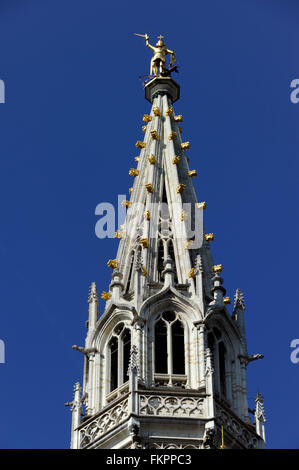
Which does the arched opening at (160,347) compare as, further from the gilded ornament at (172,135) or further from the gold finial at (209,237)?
the gilded ornament at (172,135)

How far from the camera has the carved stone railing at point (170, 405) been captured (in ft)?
202

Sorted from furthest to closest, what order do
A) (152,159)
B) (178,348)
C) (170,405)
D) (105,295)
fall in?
(152,159)
(105,295)
(178,348)
(170,405)

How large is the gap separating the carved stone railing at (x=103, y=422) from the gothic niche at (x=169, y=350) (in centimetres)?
209

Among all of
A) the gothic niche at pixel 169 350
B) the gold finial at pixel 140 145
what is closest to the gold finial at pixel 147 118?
the gold finial at pixel 140 145

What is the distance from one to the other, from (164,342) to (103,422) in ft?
15.7

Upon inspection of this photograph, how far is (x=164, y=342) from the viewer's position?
65750 millimetres

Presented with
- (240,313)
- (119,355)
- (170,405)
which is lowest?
(170,405)

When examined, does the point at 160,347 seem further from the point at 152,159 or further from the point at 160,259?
the point at 152,159

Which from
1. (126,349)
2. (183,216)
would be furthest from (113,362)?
(183,216)

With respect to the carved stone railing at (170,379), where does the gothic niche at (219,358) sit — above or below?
above

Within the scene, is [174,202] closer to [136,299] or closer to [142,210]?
[142,210]

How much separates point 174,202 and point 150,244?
3.19 m

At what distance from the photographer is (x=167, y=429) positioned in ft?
201

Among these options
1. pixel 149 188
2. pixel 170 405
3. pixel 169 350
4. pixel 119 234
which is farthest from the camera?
pixel 149 188
